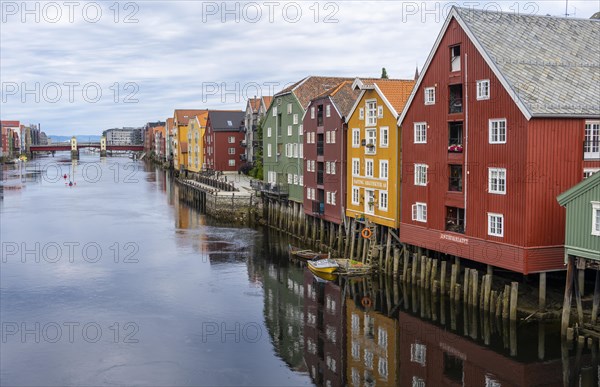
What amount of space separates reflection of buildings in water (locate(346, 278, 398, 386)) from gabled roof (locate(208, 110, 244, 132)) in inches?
2817

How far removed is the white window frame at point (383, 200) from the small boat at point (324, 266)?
4.97 metres

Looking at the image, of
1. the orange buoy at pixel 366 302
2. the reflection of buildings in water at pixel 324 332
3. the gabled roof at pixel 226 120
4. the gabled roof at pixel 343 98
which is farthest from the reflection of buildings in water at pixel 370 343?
the gabled roof at pixel 226 120

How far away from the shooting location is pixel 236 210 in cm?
7388

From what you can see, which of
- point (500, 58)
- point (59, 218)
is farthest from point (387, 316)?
point (59, 218)

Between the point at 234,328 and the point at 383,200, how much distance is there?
15758 millimetres

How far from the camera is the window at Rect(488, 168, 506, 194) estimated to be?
31.5 metres

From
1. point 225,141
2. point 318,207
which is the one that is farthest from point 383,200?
point 225,141

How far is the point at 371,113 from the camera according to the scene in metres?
45.0

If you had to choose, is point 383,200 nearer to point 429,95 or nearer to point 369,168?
point 369,168

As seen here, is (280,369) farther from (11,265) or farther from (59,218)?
(59,218)

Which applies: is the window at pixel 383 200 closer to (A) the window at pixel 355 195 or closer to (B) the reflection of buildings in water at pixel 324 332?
(A) the window at pixel 355 195

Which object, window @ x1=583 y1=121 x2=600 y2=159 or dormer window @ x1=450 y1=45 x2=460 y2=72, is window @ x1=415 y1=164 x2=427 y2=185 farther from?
window @ x1=583 y1=121 x2=600 y2=159

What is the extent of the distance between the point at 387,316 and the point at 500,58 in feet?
48.1

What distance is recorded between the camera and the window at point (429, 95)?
121 feet
